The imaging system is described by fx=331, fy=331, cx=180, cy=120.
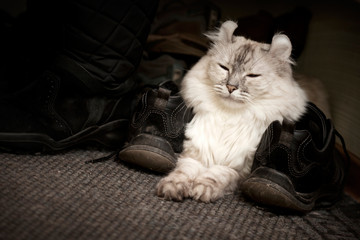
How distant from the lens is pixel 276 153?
3.37ft

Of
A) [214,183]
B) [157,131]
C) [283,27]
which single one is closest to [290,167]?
[214,183]

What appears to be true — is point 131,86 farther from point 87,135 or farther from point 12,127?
point 12,127

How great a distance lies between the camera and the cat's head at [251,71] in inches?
44.2

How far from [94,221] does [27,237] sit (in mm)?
164

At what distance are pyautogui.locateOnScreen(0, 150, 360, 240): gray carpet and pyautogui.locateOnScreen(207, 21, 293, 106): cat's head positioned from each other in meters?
0.36

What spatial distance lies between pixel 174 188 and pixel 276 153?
0.33 meters

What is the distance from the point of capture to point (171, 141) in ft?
3.84

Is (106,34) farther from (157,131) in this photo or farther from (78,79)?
(157,131)

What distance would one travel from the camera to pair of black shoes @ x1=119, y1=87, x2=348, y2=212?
101cm

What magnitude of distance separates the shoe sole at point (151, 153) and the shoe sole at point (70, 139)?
184 millimetres

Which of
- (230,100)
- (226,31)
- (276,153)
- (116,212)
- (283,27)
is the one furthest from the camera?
(283,27)

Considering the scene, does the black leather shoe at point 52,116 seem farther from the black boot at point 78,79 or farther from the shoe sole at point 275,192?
the shoe sole at point 275,192

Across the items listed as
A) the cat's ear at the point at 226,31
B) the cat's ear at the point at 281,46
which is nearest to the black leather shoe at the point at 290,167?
the cat's ear at the point at 281,46

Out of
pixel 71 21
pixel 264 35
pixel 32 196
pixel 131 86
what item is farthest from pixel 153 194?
pixel 264 35
